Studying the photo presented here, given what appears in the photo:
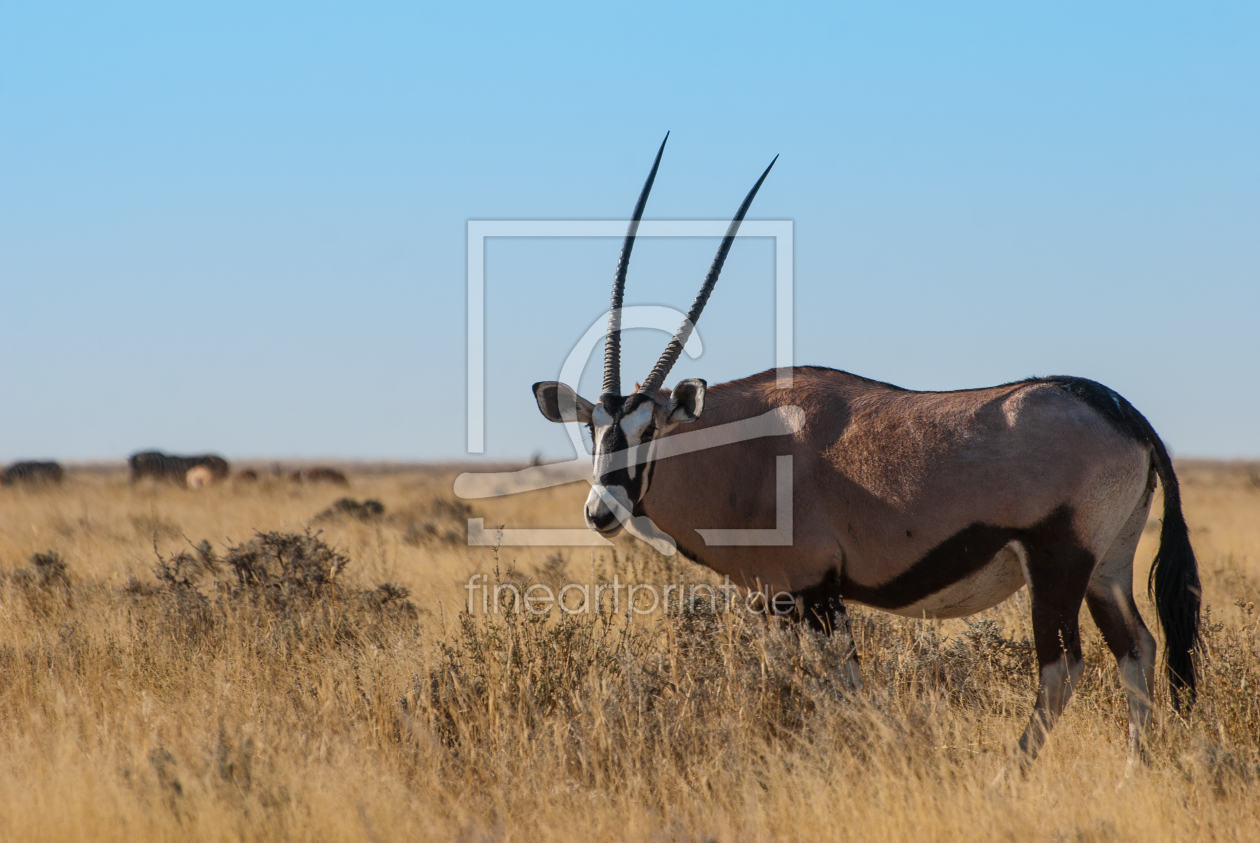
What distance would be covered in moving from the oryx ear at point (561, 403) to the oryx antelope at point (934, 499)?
0.03 ft

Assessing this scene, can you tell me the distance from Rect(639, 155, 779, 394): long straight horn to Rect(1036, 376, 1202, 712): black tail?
6.04 feet

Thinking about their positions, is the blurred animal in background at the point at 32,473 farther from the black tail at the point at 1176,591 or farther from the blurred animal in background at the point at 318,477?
the black tail at the point at 1176,591

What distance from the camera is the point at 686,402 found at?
568 centimetres

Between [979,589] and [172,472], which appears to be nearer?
[979,589]

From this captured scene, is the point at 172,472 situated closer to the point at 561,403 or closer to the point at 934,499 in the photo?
the point at 561,403

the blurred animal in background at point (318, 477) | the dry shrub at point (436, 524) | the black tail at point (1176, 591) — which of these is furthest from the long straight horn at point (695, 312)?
the blurred animal in background at point (318, 477)

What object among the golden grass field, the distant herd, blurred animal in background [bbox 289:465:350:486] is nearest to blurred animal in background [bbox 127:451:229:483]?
the distant herd


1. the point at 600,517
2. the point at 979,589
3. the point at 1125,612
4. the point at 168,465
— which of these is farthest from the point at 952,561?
the point at 168,465

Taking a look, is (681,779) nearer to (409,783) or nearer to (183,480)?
(409,783)

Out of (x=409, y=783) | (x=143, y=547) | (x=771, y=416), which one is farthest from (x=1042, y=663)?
(x=143, y=547)

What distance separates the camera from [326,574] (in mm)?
8633

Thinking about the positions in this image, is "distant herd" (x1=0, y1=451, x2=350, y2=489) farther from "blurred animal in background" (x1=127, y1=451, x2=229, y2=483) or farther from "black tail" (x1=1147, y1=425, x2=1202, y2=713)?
"black tail" (x1=1147, y1=425, x2=1202, y2=713)

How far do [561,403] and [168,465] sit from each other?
108ft

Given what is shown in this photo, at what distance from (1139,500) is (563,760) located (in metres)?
3.17
